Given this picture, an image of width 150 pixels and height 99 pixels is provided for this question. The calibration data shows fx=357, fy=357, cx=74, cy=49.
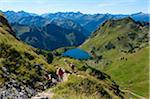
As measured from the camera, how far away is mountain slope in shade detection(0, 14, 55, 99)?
474 feet

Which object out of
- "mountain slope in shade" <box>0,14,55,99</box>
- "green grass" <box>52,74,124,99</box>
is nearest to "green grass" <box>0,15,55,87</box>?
"mountain slope in shade" <box>0,14,55,99</box>

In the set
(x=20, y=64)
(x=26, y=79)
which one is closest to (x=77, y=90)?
(x=26, y=79)

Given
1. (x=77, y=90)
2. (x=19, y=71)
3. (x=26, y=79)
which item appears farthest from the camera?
(x=77, y=90)

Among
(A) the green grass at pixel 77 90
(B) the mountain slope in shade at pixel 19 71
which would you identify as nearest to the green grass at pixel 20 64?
(B) the mountain slope in shade at pixel 19 71

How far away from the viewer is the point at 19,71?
533ft

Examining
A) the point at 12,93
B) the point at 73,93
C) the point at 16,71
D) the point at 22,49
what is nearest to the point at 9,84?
the point at 12,93

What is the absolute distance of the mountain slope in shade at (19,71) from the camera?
144 m

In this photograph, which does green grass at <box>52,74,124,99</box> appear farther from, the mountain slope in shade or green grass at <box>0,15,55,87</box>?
green grass at <box>0,15,55,87</box>

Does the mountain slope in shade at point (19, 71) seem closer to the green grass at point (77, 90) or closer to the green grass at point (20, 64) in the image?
the green grass at point (20, 64)

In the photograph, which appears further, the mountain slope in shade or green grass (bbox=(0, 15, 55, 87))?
green grass (bbox=(0, 15, 55, 87))

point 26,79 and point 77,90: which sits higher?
point 26,79

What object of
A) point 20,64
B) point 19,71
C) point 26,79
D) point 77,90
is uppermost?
point 20,64

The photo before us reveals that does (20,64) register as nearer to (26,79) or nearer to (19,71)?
(19,71)

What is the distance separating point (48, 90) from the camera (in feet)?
506
